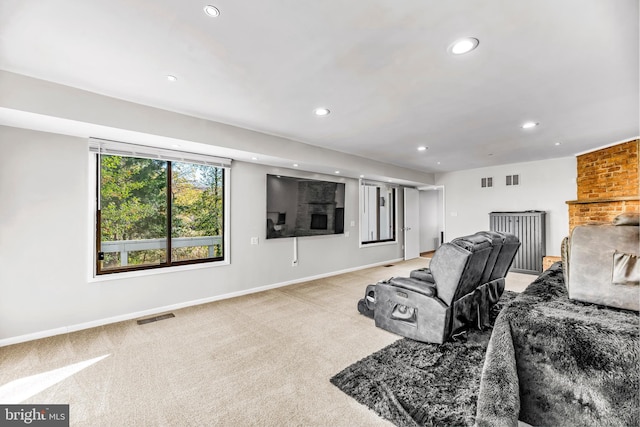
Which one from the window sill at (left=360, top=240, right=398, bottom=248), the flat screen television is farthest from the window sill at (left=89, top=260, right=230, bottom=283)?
the window sill at (left=360, top=240, right=398, bottom=248)

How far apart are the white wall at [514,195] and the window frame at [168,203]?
18.8 ft

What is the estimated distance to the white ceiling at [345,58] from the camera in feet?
5.11

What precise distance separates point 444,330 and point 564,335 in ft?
4.66

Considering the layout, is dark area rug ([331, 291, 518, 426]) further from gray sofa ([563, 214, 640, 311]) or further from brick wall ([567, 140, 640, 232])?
brick wall ([567, 140, 640, 232])

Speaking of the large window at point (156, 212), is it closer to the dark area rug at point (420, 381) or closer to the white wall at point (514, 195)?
the dark area rug at point (420, 381)

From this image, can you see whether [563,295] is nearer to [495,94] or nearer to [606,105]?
[495,94]

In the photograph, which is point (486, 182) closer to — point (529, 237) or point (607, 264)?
point (529, 237)

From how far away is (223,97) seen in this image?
2.68m

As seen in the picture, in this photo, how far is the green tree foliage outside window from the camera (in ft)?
10.8

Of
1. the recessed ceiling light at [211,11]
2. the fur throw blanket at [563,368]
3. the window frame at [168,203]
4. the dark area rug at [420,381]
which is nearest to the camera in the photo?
the fur throw blanket at [563,368]

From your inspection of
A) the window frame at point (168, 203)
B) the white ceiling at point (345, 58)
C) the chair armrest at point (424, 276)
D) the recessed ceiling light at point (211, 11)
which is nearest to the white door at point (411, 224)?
the white ceiling at point (345, 58)

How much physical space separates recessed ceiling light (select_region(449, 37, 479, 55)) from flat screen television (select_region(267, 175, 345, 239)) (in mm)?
3242

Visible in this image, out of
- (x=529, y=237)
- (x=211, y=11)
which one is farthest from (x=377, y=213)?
(x=211, y=11)

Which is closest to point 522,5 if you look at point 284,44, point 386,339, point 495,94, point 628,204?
point 495,94
